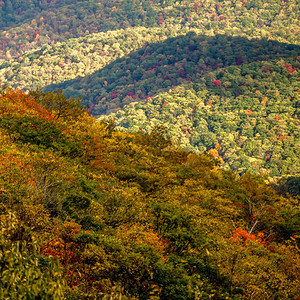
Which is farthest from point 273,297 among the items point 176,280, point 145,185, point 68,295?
point 145,185

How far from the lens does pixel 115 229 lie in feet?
103

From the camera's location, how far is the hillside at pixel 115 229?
1775 centimetres

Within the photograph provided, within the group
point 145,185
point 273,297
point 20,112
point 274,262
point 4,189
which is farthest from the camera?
point 20,112

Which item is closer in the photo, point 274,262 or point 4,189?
point 4,189

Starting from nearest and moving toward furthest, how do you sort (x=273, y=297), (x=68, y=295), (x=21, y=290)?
(x=21, y=290)
(x=68, y=295)
(x=273, y=297)

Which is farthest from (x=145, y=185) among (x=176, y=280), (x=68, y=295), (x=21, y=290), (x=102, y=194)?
(x=21, y=290)

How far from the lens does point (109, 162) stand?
56.6 m

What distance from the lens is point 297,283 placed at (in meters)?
33.6

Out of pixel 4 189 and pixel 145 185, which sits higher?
pixel 4 189

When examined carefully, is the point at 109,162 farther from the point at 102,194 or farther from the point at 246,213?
the point at 246,213

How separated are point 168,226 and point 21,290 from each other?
869 inches

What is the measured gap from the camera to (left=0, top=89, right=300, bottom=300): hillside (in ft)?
58.2

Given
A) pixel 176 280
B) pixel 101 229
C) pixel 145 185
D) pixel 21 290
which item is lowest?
pixel 145 185

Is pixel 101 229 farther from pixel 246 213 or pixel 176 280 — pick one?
pixel 246 213
